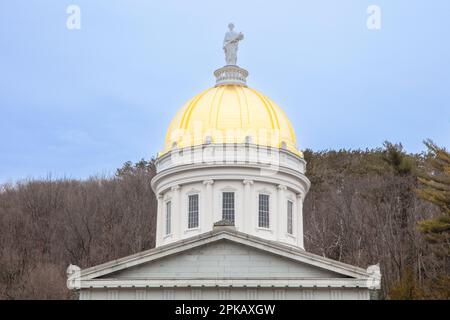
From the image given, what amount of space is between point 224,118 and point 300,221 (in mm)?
6753

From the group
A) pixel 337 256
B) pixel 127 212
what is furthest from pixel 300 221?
pixel 127 212

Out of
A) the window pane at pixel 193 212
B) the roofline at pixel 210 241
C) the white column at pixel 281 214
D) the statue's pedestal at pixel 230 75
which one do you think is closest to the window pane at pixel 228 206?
the window pane at pixel 193 212

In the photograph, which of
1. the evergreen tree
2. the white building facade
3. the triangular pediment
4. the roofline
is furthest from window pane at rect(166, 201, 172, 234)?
the evergreen tree

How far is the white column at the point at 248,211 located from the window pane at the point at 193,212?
2.42 meters

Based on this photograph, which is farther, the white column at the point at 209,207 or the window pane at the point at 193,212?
the window pane at the point at 193,212

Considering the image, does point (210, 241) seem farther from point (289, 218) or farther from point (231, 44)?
point (231, 44)

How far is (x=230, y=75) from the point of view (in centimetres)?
4706

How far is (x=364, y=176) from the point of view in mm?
79312

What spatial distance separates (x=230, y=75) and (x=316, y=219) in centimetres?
3168

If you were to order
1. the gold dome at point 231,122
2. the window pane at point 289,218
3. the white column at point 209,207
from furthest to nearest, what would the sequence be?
the window pane at point 289,218 → the gold dome at point 231,122 → the white column at point 209,207

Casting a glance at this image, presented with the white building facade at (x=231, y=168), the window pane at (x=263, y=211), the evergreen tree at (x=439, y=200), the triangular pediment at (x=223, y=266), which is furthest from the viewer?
the evergreen tree at (x=439, y=200)

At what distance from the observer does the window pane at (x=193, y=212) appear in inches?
1682

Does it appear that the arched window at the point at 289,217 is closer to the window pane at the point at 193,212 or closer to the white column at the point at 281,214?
the white column at the point at 281,214

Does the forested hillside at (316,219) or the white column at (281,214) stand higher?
the forested hillside at (316,219)
